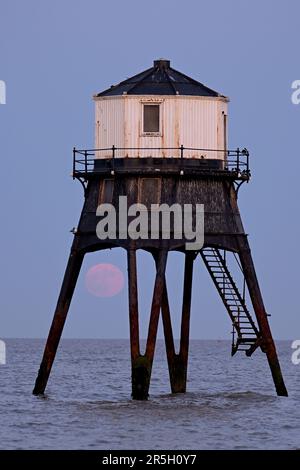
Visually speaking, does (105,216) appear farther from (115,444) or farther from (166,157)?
(115,444)

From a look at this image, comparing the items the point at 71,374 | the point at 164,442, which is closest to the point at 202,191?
the point at 164,442

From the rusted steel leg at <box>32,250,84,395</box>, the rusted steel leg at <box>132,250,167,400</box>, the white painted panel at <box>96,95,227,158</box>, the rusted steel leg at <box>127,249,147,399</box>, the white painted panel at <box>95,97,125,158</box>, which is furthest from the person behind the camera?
the rusted steel leg at <box>32,250,84,395</box>

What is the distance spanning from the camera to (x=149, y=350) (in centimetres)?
5856

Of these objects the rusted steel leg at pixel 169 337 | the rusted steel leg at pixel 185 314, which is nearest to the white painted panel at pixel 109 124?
the rusted steel leg at pixel 185 314

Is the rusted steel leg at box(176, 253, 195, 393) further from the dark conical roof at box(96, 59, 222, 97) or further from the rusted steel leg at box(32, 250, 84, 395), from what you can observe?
the dark conical roof at box(96, 59, 222, 97)

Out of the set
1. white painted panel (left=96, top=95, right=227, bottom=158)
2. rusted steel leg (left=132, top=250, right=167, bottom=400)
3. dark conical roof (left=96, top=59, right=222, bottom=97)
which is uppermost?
dark conical roof (left=96, top=59, right=222, bottom=97)

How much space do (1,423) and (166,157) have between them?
30.6 ft

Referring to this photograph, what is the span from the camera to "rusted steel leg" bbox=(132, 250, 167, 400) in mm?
58562

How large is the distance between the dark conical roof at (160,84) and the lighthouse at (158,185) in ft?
0.10

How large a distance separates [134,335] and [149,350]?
0.64 m

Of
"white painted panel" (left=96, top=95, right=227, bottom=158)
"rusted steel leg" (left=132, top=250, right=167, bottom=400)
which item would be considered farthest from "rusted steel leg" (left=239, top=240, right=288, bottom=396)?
"white painted panel" (left=96, top=95, right=227, bottom=158)

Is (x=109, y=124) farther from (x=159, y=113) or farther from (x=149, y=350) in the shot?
(x=149, y=350)

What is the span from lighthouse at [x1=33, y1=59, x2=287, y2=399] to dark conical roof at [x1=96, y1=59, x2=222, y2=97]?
1.2 inches

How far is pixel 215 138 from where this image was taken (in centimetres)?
6128
